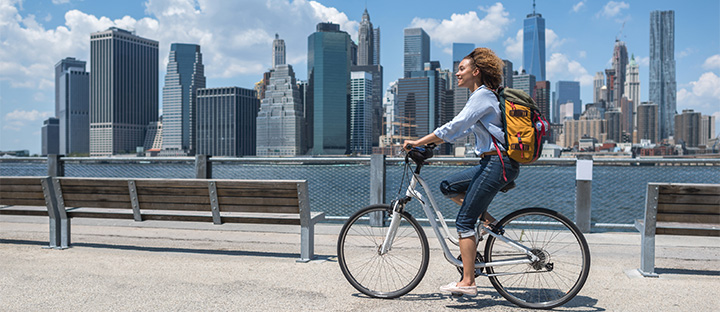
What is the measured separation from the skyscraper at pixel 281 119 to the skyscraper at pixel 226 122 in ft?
15.1

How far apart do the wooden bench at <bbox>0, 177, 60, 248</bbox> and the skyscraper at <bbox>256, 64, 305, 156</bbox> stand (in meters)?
170

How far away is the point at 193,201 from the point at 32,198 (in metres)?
2.06

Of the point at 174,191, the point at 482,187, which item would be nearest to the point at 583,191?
the point at 482,187

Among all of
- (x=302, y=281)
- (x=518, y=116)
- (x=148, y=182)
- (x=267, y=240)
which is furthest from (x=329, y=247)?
(x=518, y=116)

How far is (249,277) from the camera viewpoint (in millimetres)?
4754

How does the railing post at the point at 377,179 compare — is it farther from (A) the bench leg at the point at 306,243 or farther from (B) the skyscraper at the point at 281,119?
(B) the skyscraper at the point at 281,119

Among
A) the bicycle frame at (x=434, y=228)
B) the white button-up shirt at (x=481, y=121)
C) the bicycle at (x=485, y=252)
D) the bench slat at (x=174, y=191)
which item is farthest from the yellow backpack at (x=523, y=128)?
the bench slat at (x=174, y=191)

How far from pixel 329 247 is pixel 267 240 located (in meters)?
0.87

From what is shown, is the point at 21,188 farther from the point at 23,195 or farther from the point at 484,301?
the point at 484,301

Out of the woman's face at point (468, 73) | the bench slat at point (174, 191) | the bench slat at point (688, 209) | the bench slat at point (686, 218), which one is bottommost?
the bench slat at point (686, 218)

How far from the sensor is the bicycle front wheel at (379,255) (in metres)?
4.09

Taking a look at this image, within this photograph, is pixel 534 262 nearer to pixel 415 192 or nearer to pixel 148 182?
pixel 415 192

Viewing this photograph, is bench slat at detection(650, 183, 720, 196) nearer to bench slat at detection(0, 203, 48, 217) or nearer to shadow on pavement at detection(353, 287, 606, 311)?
shadow on pavement at detection(353, 287, 606, 311)

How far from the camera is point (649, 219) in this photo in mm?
4699
